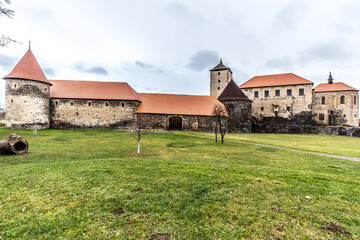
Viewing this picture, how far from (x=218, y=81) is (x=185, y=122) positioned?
713 inches

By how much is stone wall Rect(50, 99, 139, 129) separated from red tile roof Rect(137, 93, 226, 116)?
2285 mm

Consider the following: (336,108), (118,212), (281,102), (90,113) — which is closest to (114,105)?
(90,113)

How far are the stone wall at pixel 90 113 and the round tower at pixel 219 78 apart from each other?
20.5m

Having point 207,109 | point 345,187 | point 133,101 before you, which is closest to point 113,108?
point 133,101

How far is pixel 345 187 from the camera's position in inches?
176

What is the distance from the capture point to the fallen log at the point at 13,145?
7652 mm

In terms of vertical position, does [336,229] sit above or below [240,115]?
below

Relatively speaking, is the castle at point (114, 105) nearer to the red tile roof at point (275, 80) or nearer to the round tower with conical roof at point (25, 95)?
the round tower with conical roof at point (25, 95)

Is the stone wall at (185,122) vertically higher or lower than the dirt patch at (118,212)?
higher

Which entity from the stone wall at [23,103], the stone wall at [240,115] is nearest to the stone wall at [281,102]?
the stone wall at [240,115]

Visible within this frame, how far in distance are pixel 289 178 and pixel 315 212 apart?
1.95 metres

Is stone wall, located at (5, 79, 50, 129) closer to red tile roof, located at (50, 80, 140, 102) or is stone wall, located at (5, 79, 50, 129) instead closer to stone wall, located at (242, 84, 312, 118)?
red tile roof, located at (50, 80, 140, 102)

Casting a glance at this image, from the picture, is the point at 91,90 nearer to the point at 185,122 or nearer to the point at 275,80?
the point at 185,122

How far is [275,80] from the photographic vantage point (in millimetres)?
34375
